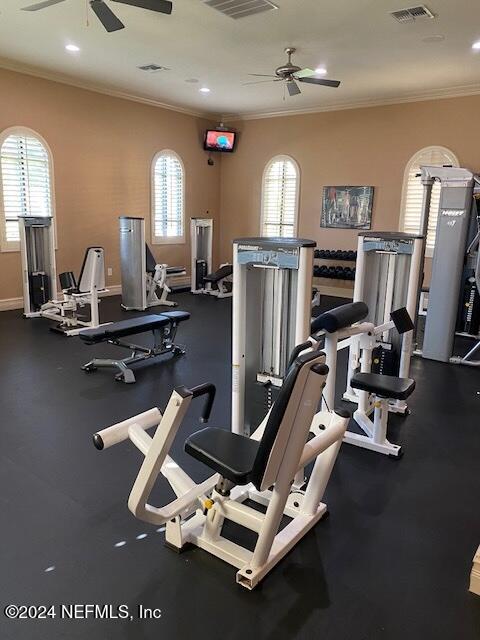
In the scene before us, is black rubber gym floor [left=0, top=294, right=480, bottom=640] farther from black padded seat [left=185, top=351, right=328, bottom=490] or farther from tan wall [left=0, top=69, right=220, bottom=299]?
tan wall [left=0, top=69, right=220, bottom=299]

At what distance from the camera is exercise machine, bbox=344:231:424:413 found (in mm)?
3148

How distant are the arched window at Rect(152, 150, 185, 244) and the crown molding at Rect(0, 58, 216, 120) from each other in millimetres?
A: 750

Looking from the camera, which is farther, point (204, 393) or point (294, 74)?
point (294, 74)

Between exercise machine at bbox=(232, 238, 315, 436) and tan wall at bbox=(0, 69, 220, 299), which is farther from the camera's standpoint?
tan wall at bbox=(0, 69, 220, 299)

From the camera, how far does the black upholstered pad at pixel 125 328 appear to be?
3850 millimetres

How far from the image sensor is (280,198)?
8.41m

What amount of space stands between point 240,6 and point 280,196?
456cm

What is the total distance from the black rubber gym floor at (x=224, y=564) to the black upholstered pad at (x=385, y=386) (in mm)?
416

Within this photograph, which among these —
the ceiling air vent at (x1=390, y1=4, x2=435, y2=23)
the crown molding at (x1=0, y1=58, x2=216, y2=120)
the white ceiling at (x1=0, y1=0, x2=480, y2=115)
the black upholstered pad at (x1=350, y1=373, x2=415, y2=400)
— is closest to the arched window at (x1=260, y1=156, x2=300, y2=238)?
the white ceiling at (x1=0, y1=0, x2=480, y2=115)

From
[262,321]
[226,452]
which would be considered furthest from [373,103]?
[226,452]

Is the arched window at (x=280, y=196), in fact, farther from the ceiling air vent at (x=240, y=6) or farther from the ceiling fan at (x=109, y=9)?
the ceiling fan at (x=109, y=9)

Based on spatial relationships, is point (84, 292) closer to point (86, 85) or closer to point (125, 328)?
point (125, 328)

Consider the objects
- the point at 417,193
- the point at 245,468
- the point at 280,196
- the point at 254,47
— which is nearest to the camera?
the point at 245,468

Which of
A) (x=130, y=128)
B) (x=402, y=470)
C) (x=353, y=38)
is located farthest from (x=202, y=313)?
(x=402, y=470)
